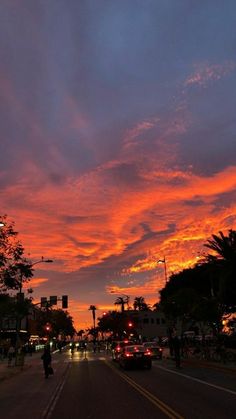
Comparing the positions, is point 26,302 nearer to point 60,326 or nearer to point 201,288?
point 201,288

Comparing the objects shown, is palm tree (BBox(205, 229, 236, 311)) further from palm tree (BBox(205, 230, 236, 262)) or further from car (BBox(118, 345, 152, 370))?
car (BBox(118, 345, 152, 370))

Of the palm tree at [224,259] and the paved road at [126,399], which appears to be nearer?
the paved road at [126,399]

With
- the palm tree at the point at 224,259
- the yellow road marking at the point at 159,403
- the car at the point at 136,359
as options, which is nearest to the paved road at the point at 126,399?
the yellow road marking at the point at 159,403

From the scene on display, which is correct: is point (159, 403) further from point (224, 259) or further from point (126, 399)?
point (224, 259)

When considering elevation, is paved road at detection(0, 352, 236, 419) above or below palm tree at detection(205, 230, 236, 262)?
below

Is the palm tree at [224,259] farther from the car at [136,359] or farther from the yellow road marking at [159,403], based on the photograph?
the yellow road marking at [159,403]

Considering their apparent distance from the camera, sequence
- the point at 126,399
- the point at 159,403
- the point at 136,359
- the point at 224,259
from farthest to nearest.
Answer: the point at 224,259 → the point at 136,359 → the point at 126,399 → the point at 159,403

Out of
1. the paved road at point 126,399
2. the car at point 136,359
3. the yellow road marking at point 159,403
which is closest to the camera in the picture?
the yellow road marking at point 159,403

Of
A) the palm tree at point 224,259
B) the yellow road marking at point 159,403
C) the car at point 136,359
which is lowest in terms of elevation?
the yellow road marking at point 159,403

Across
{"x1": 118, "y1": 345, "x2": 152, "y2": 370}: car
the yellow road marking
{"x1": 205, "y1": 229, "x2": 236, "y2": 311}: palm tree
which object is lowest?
the yellow road marking

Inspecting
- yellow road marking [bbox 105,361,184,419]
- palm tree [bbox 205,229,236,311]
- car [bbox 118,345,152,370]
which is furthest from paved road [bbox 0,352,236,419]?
palm tree [bbox 205,229,236,311]

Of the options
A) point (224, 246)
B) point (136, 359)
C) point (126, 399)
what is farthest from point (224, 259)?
point (126, 399)

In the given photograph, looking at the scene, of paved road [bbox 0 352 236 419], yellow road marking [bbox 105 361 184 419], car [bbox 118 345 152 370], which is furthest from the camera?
car [bbox 118 345 152 370]

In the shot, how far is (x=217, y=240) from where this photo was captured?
120 feet
